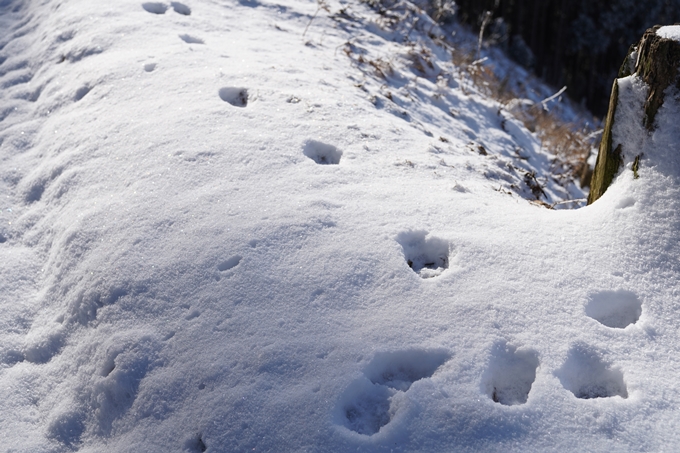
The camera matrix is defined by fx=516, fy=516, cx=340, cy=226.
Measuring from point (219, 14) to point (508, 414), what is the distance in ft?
15.1

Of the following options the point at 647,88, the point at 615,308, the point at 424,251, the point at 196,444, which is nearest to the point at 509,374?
the point at 615,308

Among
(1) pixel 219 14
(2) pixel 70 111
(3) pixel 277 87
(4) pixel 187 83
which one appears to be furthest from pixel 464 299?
(1) pixel 219 14

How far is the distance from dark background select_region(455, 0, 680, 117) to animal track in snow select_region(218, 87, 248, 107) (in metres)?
16.7

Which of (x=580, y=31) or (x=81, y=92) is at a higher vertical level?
(x=81, y=92)

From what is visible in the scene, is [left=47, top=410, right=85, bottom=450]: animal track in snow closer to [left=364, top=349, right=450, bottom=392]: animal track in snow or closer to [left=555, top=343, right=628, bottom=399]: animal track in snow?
[left=364, top=349, right=450, bottom=392]: animal track in snow

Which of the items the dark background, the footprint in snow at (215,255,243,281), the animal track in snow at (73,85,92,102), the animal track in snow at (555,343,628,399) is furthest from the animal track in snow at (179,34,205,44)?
the dark background

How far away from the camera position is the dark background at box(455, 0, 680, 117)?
19.3 m

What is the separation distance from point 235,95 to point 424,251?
196cm

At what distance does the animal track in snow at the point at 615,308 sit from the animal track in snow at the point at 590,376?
0.23 meters

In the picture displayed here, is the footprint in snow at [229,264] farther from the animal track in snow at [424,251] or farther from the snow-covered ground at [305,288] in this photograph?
the animal track in snow at [424,251]

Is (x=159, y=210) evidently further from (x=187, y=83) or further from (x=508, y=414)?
(x=508, y=414)

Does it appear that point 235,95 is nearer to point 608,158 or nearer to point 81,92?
point 81,92

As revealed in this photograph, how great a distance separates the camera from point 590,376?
1856 millimetres

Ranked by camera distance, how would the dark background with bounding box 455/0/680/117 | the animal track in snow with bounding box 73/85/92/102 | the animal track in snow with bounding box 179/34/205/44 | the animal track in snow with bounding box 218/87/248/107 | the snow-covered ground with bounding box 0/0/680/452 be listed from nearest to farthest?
the snow-covered ground with bounding box 0/0/680/452
the animal track in snow with bounding box 218/87/248/107
the animal track in snow with bounding box 73/85/92/102
the animal track in snow with bounding box 179/34/205/44
the dark background with bounding box 455/0/680/117
